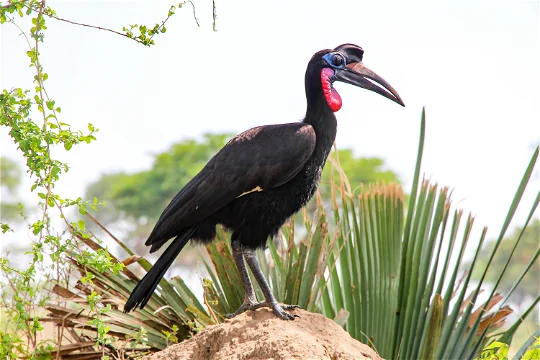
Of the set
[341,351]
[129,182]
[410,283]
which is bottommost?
[341,351]

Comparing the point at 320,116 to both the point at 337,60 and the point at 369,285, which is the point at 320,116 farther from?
the point at 369,285

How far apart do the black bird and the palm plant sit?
18 centimetres

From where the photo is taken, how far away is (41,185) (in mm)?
4168

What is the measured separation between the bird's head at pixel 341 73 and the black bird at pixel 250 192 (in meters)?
0.21

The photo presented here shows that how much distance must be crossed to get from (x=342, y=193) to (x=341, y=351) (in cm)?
121

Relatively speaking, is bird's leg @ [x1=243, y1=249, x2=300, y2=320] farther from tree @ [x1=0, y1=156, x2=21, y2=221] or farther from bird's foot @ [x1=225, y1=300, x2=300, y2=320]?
tree @ [x1=0, y1=156, x2=21, y2=221]

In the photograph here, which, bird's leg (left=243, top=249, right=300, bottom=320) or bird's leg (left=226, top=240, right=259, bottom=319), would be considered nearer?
bird's leg (left=243, top=249, right=300, bottom=320)

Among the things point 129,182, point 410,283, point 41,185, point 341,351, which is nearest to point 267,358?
point 341,351

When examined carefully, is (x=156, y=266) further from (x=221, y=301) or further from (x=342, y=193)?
(x=342, y=193)

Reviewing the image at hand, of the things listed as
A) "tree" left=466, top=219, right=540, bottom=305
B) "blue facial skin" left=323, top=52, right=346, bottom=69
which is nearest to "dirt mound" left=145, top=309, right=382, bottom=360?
"blue facial skin" left=323, top=52, right=346, bottom=69

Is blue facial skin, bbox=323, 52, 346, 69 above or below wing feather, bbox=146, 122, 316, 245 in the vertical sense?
above

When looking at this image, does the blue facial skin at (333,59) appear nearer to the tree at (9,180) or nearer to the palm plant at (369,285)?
the palm plant at (369,285)

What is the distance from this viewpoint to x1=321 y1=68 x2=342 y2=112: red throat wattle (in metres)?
4.64

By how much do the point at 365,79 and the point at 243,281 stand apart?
1.50 meters
